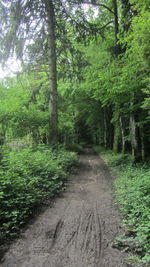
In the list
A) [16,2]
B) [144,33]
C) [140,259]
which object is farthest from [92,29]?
[140,259]

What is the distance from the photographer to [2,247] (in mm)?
2803

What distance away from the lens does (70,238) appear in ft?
10.3

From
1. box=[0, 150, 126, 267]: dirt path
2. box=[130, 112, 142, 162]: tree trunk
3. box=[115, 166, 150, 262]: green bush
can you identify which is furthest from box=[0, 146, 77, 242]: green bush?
box=[130, 112, 142, 162]: tree trunk

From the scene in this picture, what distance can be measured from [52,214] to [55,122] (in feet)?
21.4

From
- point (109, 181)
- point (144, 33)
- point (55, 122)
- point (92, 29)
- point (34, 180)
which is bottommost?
point (109, 181)

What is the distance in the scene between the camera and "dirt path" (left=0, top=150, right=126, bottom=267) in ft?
8.20

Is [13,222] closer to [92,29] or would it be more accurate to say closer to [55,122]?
[55,122]

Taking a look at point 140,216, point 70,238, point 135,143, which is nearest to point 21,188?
point 70,238

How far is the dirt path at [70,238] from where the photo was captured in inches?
98.4

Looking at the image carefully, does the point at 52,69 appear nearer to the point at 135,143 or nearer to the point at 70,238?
the point at 135,143

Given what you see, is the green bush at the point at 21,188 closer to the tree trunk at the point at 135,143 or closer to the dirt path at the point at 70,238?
the dirt path at the point at 70,238

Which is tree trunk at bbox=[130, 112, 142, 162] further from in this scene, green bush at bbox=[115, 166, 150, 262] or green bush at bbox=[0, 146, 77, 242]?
green bush at bbox=[0, 146, 77, 242]

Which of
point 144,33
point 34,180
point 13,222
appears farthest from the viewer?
point 144,33

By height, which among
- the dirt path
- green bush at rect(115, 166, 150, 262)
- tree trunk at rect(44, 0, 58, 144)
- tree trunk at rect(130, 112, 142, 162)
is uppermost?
tree trunk at rect(44, 0, 58, 144)
